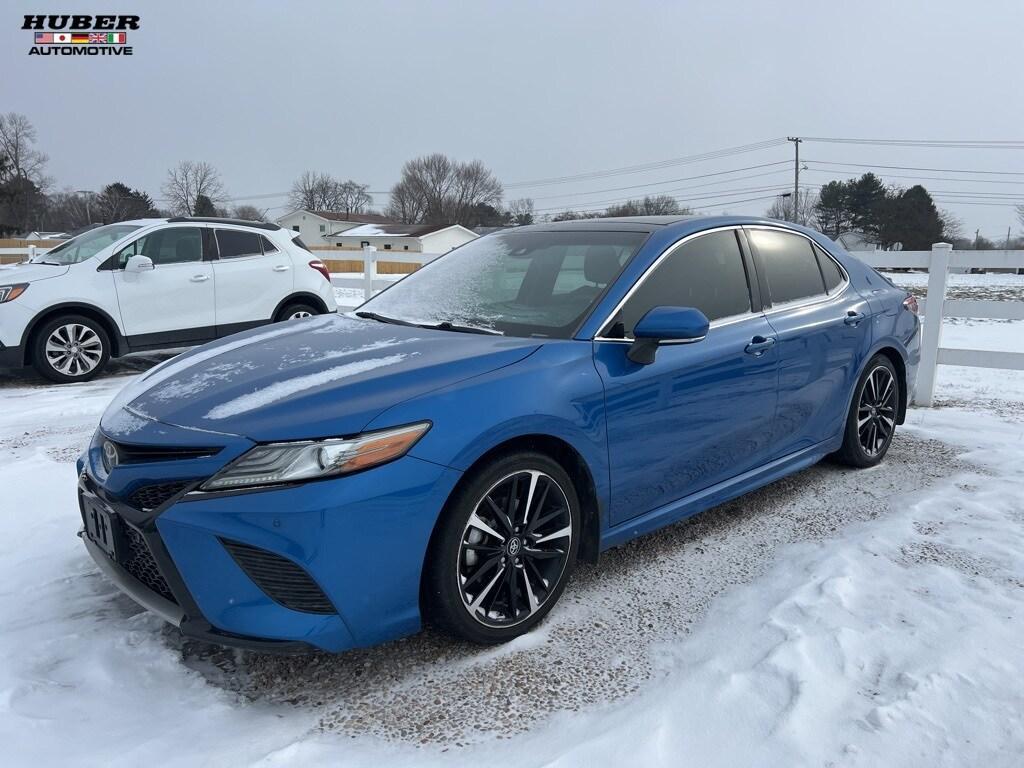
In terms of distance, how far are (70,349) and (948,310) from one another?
28.1ft

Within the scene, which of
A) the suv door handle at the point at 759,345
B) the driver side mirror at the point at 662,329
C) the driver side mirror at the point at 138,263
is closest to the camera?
the driver side mirror at the point at 662,329

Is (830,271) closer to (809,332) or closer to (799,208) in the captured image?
(809,332)

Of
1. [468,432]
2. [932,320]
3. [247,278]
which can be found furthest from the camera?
[247,278]

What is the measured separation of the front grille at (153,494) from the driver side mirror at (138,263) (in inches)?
244

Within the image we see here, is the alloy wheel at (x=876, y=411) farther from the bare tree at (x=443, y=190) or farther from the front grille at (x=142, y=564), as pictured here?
the bare tree at (x=443, y=190)

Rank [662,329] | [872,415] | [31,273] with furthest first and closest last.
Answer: [31,273] → [872,415] → [662,329]

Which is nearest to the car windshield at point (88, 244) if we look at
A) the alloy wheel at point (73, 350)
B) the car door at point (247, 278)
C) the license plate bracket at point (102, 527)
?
the alloy wheel at point (73, 350)

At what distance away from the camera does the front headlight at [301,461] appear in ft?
7.61

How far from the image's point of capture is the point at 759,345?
3.70 m

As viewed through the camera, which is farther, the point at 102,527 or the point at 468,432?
the point at 102,527

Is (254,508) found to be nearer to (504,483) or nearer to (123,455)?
(123,455)

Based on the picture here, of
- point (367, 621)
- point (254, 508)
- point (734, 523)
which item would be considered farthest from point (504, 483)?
point (734, 523)

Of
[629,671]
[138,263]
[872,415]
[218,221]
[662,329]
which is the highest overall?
[218,221]

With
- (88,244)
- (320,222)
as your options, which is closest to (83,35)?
(88,244)
